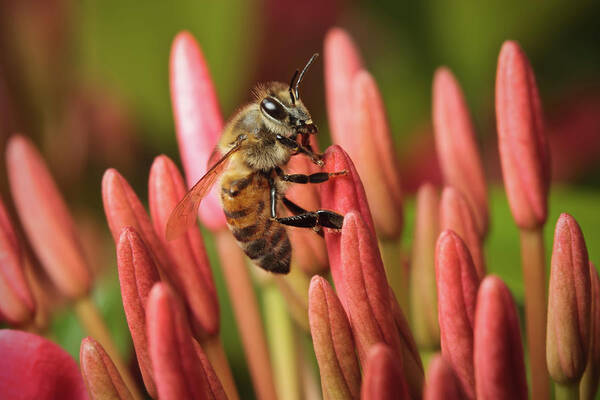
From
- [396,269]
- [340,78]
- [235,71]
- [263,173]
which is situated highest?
[235,71]

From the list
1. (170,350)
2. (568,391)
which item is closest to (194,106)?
(170,350)

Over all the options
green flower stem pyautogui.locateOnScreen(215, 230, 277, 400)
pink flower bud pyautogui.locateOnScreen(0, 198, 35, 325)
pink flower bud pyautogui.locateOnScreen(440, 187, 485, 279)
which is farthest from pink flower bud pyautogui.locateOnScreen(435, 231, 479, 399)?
pink flower bud pyautogui.locateOnScreen(0, 198, 35, 325)

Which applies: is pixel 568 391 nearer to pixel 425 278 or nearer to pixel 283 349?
pixel 425 278

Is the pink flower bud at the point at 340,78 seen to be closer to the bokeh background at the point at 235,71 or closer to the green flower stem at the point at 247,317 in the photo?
the green flower stem at the point at 247,317

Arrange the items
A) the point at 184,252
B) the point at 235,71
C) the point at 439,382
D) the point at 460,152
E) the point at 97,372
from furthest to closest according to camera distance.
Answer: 1. the point at 235,71
2. the point at 460,152
3. the point at 184,252
4. the point at 97,372
5. the point at 439,382

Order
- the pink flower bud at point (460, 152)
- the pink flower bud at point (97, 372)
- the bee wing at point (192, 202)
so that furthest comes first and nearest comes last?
the pink flower bud at point (460, 152)
the bee wing at point (192, 202)
the pink flower bud at point (97, 372)

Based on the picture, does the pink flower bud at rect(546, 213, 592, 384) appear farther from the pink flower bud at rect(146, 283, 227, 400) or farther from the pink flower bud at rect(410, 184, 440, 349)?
the pink flower bud at rect(146, 283, 227, 400)

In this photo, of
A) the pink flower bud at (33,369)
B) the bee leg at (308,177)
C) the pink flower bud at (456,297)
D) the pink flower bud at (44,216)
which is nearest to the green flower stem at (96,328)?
the pink flower bud at (44,216)
